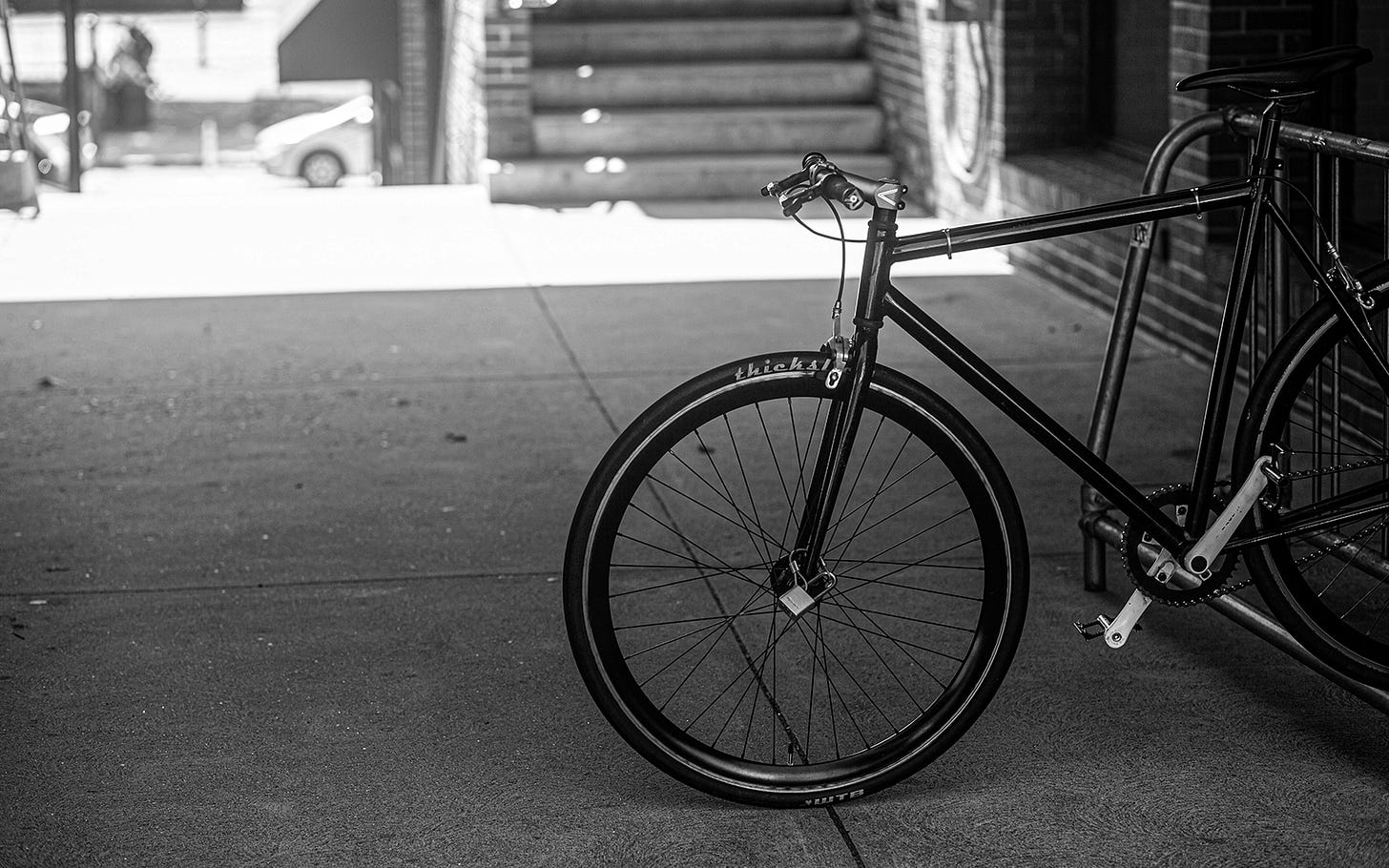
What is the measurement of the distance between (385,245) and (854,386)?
6.61 metres

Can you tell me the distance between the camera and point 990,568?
124 inches

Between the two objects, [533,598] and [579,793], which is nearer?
[579,793]

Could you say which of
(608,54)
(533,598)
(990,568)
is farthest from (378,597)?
(608,54)

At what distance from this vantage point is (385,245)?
366 inches

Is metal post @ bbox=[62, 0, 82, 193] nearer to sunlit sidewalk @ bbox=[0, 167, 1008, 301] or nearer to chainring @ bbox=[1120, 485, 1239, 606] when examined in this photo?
sunlit sidewalk @ bbox=[0, 167, 1008, 301]

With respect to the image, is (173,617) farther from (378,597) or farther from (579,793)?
(579,793)

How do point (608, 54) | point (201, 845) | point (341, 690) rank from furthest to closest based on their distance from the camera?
point (608, 54), point (341, 690), point (201, 845)

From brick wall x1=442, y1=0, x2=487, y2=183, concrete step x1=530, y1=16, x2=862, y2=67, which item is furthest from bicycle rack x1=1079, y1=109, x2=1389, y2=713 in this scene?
concrete step x1=530, y1=16, x2=862, y2=67

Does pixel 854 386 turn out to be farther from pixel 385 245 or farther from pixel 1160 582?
pixel 385 245

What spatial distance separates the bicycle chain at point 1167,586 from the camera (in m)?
3.30

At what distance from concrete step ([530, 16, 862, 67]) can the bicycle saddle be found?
8499mm

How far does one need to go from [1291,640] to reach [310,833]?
6.32ft

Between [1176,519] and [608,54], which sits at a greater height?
[608,54]

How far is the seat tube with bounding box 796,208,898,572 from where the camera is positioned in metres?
3.03
